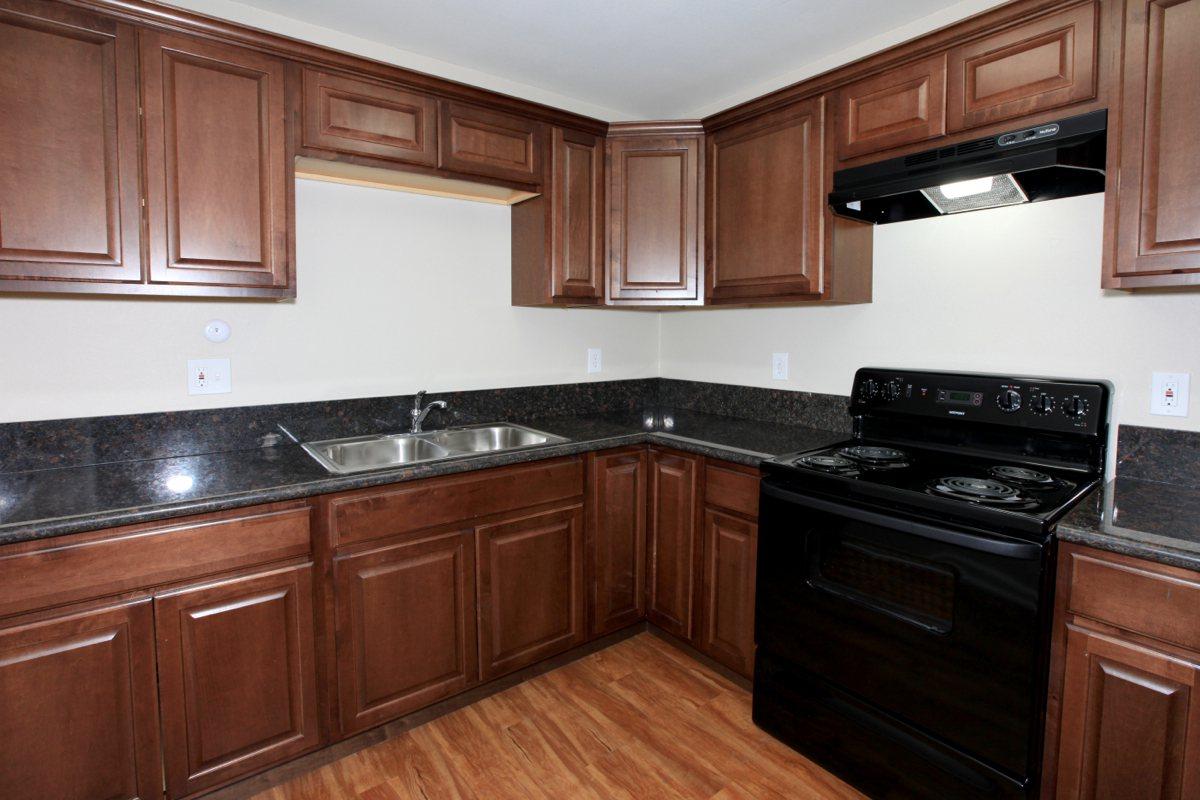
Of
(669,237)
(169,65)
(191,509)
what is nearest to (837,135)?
(669,237)

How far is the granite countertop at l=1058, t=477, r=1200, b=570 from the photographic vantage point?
126 cm

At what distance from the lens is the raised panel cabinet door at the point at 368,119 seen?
195cm

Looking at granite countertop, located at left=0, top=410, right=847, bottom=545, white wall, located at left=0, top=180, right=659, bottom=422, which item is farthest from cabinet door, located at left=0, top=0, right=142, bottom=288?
granite countertop, located at left=0, top=410, right=847, bottom=545

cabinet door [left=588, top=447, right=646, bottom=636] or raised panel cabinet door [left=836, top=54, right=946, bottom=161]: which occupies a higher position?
raised panel cabinet door [left=836, top=54, right=946, bottom=161]

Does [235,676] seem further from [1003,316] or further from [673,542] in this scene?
[1003,316]

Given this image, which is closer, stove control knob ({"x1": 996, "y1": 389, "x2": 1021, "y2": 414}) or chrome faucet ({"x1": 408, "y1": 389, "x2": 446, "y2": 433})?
stove control knob ({"x1": 996, "y1": 389, "x2": 1021, "y2": 414})

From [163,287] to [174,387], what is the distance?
1.36 feet

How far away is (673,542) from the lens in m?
2.44

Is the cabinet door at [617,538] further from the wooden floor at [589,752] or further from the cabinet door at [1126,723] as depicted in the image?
the cabinet door at [1126,723]

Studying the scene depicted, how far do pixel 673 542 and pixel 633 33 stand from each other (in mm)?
1856

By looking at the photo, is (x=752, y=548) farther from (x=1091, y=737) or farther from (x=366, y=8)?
(x=366, y=8)

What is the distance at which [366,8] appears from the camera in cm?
202

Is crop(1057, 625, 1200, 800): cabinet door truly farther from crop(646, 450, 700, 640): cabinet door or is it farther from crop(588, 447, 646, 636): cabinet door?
crop(588, 447, 646, 636): cabinet door

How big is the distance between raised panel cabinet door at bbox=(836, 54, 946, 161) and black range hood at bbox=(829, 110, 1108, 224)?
10 cm
